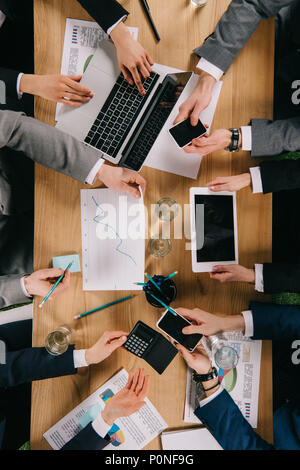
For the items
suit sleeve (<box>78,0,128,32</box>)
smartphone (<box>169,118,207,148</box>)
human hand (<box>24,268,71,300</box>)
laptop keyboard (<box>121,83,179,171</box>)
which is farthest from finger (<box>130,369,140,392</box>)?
suit sleeve (<box>78,0,128,32</box>)

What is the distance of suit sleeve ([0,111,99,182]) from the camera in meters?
1.19

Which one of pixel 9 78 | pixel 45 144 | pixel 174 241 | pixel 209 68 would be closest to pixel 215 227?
pixel 174 241

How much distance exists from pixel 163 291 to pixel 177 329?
158mm

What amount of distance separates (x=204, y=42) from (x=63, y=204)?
873 mm

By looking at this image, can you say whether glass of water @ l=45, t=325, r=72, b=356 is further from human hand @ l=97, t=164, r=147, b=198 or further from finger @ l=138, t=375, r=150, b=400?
human hand @ l=97, t=164, r=147, b=198

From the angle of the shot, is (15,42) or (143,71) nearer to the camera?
(143,71)

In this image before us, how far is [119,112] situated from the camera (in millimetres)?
1278

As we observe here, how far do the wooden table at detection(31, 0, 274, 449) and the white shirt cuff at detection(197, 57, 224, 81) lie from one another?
5 centimetres

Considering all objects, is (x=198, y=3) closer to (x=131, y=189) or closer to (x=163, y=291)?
(x=131, y=189)

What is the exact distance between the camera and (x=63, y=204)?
1.29 metres

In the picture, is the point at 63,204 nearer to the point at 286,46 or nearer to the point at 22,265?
the point at 22,265

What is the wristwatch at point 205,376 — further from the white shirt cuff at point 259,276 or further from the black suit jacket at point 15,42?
the black suit jacket at point 15,42
